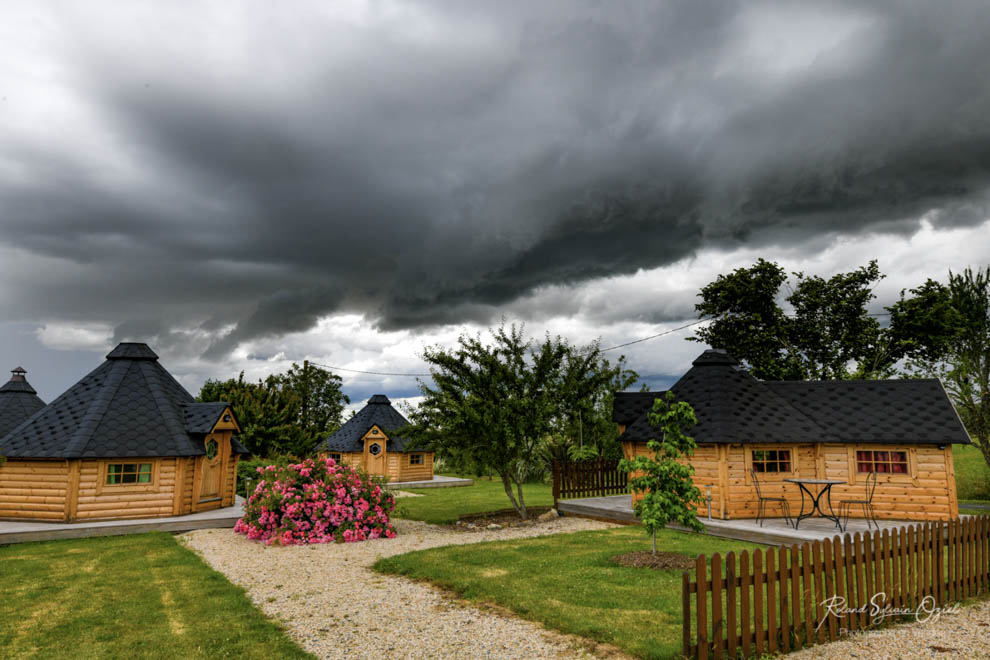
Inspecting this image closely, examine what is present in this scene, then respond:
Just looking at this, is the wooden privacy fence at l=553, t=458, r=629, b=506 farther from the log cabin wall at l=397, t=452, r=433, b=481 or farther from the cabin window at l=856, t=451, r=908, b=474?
the log cabin wall at l=397, t=452, r=433, b=481

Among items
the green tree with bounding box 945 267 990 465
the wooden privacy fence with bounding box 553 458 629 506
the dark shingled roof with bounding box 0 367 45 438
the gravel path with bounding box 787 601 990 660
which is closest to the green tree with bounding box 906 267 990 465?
the green tree with bounding box 945 267 990 465

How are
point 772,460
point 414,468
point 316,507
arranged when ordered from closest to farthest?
point 316,507 < point 772,460 < point 414,468

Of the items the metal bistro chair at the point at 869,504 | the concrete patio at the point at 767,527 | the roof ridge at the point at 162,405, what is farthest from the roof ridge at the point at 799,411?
the roof ridge at the point at 162,405

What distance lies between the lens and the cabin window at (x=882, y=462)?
52.9ft

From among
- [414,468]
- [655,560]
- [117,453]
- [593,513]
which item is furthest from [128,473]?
[414,468]

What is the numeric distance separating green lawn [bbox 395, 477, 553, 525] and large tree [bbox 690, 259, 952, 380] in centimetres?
1488

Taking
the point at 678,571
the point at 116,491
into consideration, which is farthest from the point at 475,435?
the point at 116,491

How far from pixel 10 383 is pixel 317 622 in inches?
1094

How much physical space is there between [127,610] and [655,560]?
9.04 m

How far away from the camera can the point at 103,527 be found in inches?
636

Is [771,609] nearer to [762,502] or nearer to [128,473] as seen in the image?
[762,502]

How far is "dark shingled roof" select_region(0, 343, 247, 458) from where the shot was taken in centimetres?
1725

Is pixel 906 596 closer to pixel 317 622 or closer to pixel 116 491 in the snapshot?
pixel 317 622

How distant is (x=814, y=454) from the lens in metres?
16.8
